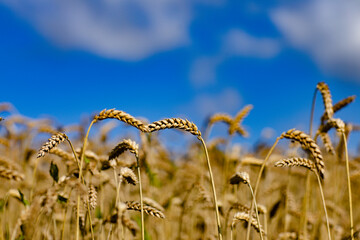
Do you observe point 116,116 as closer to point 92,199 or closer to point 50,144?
point 50,144

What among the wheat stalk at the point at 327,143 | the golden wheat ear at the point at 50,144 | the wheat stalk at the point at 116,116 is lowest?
the golden wheat ear at the point at 50,144

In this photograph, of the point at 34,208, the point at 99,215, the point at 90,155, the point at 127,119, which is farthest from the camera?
the point at 99,215

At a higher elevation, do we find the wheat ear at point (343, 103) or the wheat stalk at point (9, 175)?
the wheat ear at point (343, 103)

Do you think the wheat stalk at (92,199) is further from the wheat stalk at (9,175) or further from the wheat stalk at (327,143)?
the wheat stalk at (327,143)

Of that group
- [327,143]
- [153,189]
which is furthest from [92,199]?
[153,189]

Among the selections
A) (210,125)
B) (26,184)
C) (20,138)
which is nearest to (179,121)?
(210,125)

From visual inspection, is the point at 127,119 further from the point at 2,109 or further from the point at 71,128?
the point at 2,109

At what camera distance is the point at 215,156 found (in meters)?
5.57

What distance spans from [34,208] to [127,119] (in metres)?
0.45

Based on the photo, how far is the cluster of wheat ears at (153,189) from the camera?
135 cm

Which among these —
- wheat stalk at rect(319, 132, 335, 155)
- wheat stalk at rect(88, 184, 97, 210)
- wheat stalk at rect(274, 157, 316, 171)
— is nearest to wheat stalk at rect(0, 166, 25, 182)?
wheat stalk at rect(88, 184, 97, 210)

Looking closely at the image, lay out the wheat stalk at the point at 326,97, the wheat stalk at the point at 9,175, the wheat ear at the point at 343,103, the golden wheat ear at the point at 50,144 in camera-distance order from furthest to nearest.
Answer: the wheat ear at the point at 343,103 < the wheat stalk at the point at 326,97 < the wheat stalk at the point at 9,175 < the golden wheat ear at the point at 50,144

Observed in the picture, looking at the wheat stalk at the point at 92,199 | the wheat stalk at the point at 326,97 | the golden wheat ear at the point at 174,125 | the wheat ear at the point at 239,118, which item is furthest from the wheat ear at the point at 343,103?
the wheat stalk at the point at 92,199

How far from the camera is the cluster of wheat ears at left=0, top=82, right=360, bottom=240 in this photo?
1351 millimetres
